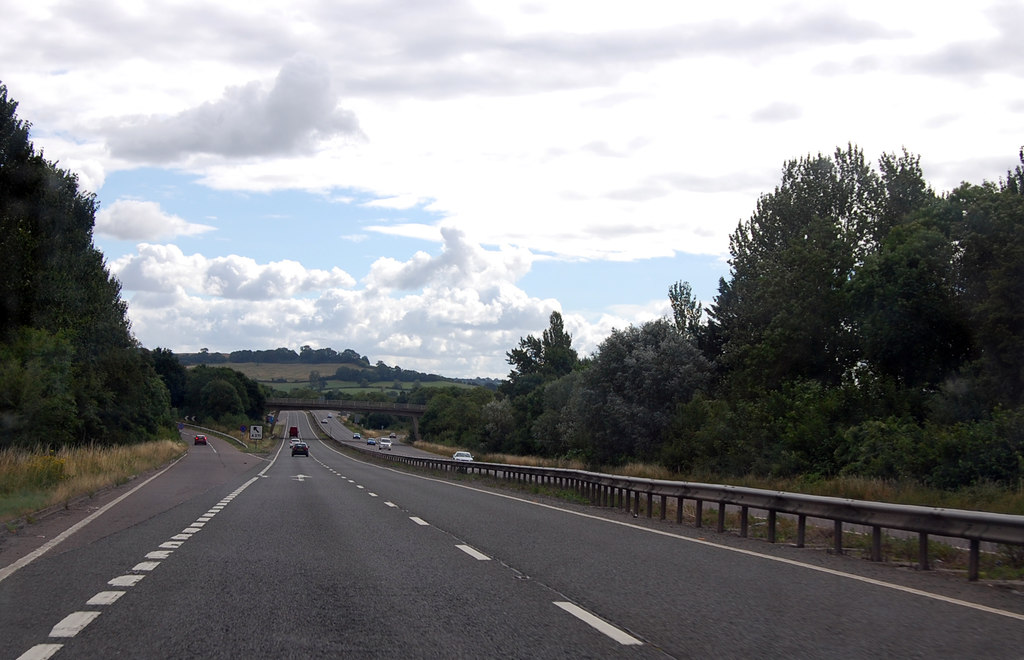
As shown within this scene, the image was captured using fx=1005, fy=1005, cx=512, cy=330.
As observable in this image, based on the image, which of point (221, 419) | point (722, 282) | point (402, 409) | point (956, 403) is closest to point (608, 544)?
point (956, 403)

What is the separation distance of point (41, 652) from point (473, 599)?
11.8ft

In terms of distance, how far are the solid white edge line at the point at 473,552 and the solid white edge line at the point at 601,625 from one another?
337 centimetres

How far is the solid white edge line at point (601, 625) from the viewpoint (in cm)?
703

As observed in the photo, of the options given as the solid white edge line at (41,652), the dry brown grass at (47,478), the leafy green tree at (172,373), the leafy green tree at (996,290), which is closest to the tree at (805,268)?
the leafy green tree at (996,290)

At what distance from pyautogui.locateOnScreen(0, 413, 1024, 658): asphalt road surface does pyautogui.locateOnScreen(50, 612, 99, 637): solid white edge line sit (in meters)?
0.03

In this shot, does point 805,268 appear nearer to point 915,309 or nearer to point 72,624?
point 915,309

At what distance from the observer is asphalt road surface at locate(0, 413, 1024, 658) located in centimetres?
686

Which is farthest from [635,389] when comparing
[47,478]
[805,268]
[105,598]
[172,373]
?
[172,373]

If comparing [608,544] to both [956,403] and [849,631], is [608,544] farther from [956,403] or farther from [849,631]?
[956,403]

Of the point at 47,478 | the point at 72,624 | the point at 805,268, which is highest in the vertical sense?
the point at 805,268

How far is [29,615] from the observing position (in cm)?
784

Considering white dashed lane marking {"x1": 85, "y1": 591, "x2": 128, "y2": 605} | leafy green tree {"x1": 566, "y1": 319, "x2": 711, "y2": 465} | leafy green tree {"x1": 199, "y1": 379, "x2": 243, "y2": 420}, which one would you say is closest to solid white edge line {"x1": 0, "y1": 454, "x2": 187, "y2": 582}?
white dashed lane marking {"x1": 85, "y1": 591, "x2": 128, "y2": 605}

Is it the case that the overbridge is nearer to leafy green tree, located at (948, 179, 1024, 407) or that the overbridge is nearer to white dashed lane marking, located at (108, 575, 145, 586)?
leafy green tree, located at (948, 179, 1024, 407)

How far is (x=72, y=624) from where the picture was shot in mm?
7426
